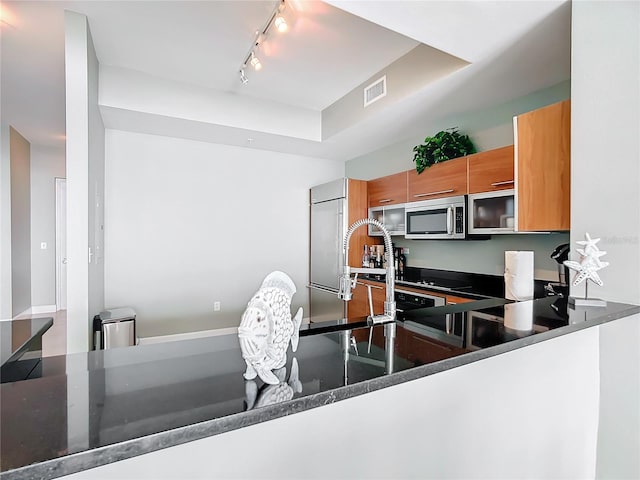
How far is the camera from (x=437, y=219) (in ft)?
10.7

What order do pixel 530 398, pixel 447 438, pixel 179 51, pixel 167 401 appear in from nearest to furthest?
pixel 167 401 < pixel 447 438 < pixel 530 398 < pixel 179 51

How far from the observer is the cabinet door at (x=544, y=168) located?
6.32 ft

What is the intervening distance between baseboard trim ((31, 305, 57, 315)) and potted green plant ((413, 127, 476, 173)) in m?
6.50

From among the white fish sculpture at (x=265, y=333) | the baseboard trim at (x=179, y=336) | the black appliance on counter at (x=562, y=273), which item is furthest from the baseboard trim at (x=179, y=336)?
the white fish sculpture at (x=265, y=333)

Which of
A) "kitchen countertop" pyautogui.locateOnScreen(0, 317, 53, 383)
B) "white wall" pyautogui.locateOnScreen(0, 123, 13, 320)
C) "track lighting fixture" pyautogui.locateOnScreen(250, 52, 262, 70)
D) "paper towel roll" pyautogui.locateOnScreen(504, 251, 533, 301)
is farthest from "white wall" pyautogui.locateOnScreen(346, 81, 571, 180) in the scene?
"white wall" pyautogui.locateOnScreen(0, 123, 13, 320)

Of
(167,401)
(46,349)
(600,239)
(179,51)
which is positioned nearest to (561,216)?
(600,239)

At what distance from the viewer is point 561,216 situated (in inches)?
76.9

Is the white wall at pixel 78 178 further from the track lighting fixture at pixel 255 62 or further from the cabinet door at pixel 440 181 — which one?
the cabinet door at pixel 440 181

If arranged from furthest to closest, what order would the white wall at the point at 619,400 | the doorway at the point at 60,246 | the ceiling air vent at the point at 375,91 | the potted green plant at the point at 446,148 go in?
the doorway at the point at 60,246, the potted green plant at the point at 446,148, the ceiling air vent at the point at 375,91, the white wall at the point at 619,400

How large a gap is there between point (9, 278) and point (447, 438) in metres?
6.02

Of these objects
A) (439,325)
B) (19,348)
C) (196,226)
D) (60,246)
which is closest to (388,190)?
(196,226)

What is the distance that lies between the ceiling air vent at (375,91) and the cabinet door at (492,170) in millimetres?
996

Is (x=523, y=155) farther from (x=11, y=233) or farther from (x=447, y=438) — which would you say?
(x=11, y=233)

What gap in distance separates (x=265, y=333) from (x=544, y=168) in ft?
6.54
